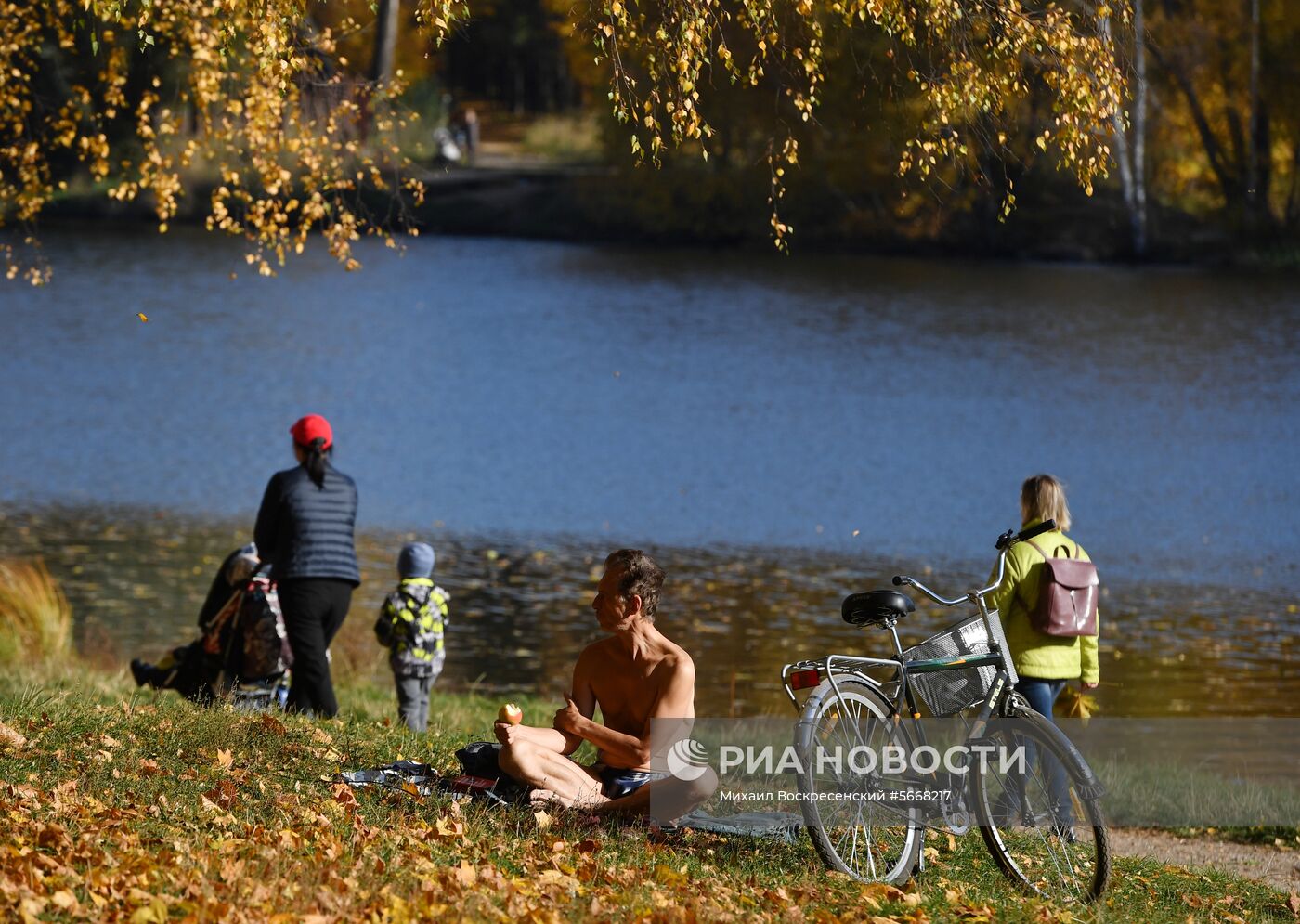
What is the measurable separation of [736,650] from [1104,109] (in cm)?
768

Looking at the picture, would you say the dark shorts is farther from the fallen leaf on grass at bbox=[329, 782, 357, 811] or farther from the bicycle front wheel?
the fallen leaf on grass at bbox=[329, 782, 357, 811]

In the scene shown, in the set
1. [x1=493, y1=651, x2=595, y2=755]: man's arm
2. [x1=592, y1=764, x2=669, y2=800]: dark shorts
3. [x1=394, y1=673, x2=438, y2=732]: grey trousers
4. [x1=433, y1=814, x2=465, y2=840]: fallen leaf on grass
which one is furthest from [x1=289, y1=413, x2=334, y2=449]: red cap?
[x1=433, y1=814, x2=465, y2=840]: fallen leaf on grass

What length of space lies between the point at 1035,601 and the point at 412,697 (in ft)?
12.1

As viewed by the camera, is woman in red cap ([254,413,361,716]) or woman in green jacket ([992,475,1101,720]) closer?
woman in green jacket ([992,475,1101,720])

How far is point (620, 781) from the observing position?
6566mm

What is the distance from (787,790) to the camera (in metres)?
8.45

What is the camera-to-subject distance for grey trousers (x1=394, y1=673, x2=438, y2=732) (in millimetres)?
9656

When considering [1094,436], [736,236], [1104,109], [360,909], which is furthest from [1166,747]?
[736,236]

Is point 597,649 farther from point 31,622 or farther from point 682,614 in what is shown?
point 682,614

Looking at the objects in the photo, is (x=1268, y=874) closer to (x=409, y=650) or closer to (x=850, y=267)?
(x=409, y=650)

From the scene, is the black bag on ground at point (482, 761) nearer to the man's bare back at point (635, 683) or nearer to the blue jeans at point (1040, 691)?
the man's bare back at point (635, 683)

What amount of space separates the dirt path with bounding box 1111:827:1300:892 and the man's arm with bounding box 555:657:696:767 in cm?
293

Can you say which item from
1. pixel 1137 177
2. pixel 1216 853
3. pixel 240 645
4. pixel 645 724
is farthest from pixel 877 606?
pixel 1137 177

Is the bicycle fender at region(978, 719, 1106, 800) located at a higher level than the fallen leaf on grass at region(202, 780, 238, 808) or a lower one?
higher
